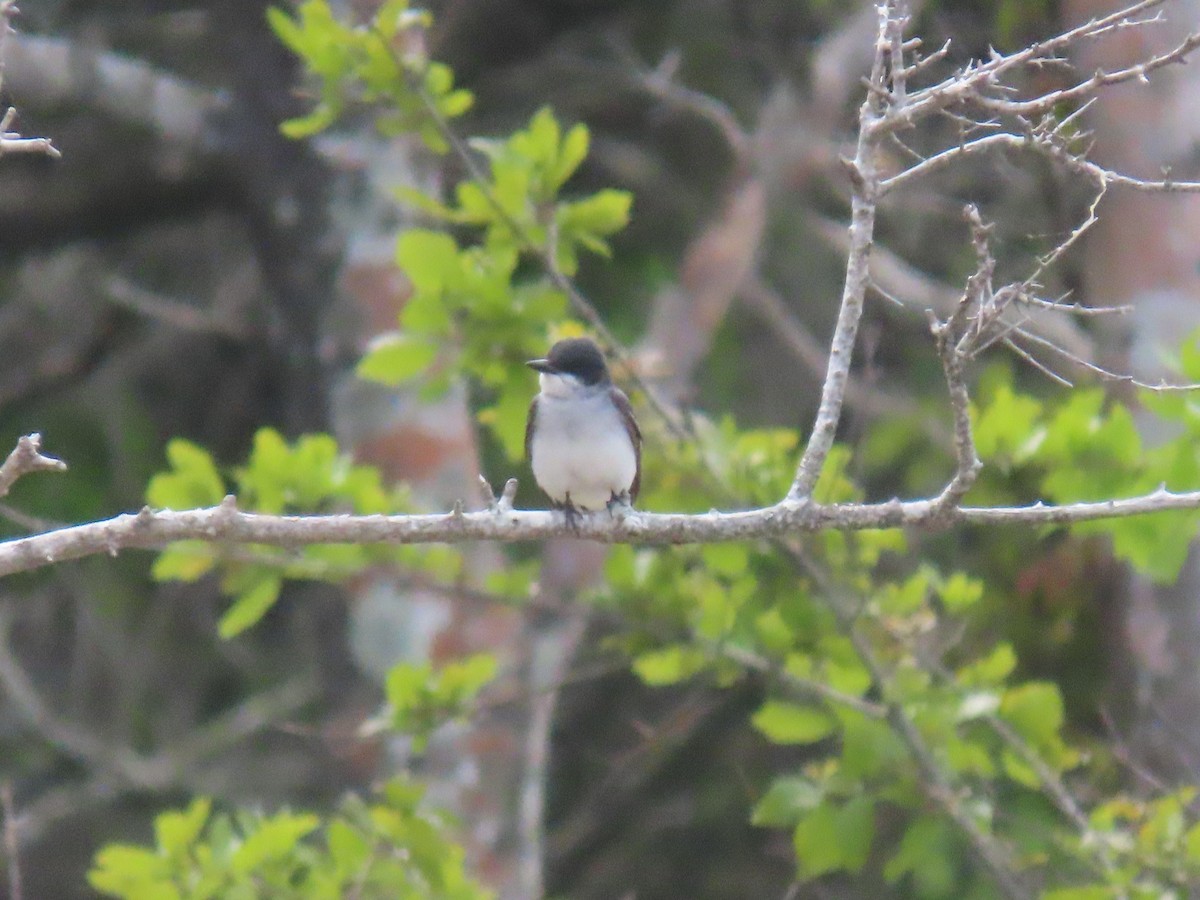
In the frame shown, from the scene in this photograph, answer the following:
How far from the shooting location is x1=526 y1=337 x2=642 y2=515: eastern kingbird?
15.9ft

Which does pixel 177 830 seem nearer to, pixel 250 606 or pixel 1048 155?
pixel 250 606

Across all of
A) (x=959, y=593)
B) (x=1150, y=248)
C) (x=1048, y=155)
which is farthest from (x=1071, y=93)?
(x=1150, y=248)

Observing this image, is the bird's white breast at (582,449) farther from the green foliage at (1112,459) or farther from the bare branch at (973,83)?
the bare branch at (973,83)

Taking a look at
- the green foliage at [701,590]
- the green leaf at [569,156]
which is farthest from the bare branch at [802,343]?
the green leaf at [569,156]

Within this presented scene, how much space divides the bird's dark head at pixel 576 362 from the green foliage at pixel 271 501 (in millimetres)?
624

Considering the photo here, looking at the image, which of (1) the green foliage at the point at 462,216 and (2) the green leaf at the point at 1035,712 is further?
(2) the green leaf at the point at 1035,712

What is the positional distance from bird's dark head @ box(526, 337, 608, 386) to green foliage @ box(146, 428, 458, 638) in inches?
24.6

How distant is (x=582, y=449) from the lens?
485 cm

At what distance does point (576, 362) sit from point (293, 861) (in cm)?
163

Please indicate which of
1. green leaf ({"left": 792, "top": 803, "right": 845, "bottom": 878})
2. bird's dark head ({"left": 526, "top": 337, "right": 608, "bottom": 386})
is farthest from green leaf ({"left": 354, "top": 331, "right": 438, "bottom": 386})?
green leaf ({"left": 792, "top": 803, "right": 845, "bottom": 878})

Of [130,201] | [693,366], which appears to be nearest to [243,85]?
[130,201]

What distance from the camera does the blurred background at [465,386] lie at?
633cm

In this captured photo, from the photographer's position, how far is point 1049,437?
181 inches

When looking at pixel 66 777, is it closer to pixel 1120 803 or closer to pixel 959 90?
pixel 1120 803
